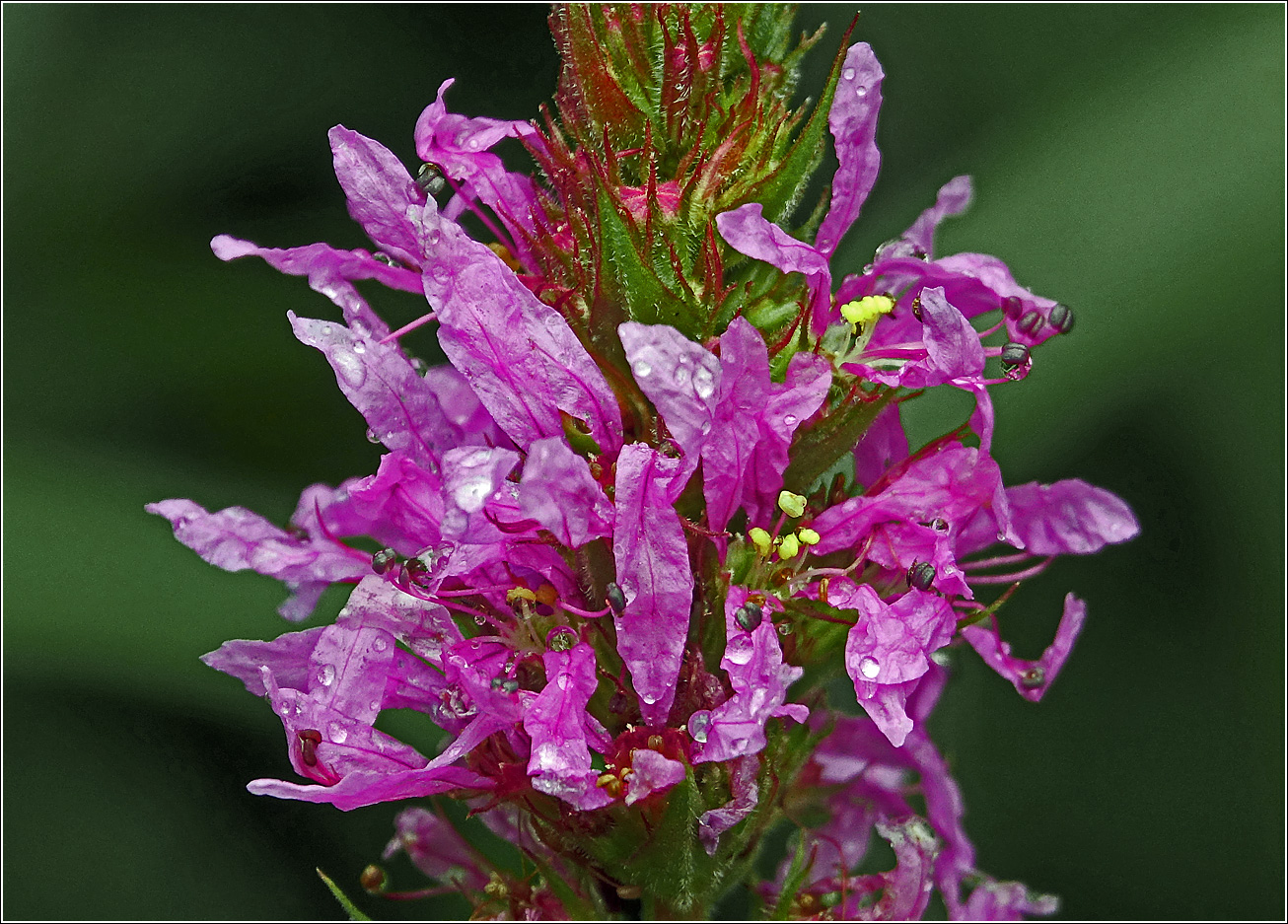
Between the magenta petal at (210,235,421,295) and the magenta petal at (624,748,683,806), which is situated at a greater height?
the magenta petal at (210,235,421,295)

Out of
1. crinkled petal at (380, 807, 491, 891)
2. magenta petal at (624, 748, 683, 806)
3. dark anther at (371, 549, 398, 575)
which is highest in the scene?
dark anther at (371, 549, 398, 575)

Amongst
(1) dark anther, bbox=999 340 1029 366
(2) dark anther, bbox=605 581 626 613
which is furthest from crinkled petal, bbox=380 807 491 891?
(1) dark anther, bbox=999 340 1029 366

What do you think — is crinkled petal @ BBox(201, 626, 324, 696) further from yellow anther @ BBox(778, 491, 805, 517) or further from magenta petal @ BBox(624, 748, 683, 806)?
yellow anther @ BBox(778, 491, 805, 517)

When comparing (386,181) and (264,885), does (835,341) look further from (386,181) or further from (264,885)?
(264,885)

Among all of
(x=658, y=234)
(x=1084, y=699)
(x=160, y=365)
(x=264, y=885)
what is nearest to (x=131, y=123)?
(x=160, y=365)

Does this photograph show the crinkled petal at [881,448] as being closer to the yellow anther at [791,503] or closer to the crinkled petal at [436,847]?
the yellow anther at [791,503]

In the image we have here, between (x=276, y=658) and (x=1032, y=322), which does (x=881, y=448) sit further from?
(x=276, y=658)
